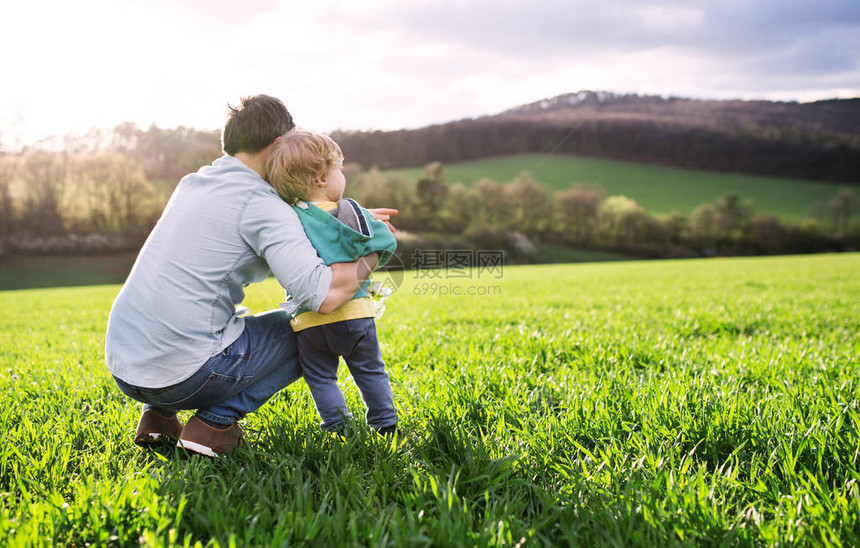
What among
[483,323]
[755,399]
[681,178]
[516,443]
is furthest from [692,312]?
[681,178]

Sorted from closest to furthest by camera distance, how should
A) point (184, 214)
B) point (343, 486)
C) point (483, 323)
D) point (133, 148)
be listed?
point (343, 486), point (184, 214), point (483, 323), point (133, 148)

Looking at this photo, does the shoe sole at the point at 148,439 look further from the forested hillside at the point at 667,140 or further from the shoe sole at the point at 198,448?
the forested hillside at the point at 667,140

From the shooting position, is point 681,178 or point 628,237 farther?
point 681,178

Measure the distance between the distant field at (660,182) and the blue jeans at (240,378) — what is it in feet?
169

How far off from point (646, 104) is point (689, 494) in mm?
Result: 69769

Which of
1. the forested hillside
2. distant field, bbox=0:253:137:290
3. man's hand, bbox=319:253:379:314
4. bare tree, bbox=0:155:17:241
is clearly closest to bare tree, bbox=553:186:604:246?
the forested hillside

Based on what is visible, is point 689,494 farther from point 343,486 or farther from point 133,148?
point 133,148

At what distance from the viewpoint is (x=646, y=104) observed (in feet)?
204

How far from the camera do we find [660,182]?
195ft

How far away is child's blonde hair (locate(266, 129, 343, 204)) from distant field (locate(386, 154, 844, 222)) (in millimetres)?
51498

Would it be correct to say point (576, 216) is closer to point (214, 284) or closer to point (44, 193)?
point (44, 193)

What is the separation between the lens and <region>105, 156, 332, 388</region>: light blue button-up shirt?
2.00 metres

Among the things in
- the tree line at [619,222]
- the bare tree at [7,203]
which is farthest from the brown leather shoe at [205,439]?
the bare tree at [7,203]

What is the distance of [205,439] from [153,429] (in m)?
0.32
